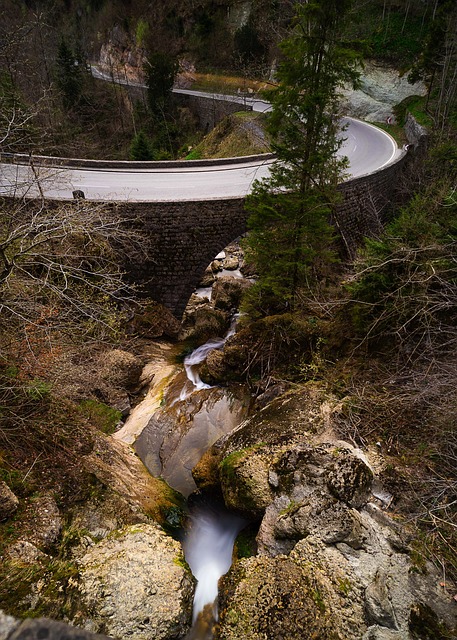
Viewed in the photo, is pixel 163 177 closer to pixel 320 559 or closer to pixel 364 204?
pixel 364 204

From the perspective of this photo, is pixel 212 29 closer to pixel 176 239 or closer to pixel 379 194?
pixel 379 194

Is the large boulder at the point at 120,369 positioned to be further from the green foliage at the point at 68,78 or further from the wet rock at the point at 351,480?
the green foliage at the point at 68,78

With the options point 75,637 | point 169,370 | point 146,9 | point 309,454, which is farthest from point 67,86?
point 75,637

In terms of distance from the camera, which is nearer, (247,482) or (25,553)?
(25,553)

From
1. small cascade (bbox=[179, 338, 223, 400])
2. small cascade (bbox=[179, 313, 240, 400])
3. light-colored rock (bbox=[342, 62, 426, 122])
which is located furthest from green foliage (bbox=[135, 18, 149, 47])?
small cascade (bbox=[179, 338, 223, 400])

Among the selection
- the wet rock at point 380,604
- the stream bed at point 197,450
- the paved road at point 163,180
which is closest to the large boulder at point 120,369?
the stream bed at point 197,450

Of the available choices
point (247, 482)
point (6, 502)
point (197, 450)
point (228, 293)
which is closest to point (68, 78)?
point (228, 293)
